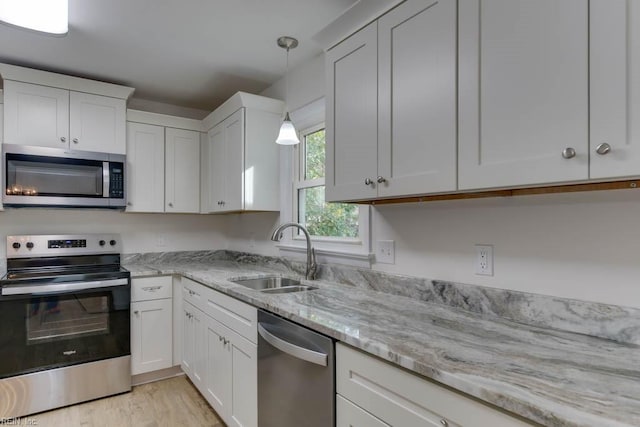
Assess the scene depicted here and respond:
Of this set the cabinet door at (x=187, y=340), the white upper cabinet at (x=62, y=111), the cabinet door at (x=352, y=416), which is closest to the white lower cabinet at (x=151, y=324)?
the cabinet door at (x=187, y=340)

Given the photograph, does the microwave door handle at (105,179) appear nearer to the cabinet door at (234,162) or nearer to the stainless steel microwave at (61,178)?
the stainless steel microwave at (61,178)

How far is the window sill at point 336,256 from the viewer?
6.65 feet

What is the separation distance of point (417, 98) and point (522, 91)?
0.40 m

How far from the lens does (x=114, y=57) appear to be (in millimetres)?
2516

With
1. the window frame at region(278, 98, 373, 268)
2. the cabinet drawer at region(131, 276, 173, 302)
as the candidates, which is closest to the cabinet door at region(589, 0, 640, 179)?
the window frame at region(278, 98, 373, 268)

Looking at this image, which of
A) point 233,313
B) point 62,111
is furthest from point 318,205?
point 62,111

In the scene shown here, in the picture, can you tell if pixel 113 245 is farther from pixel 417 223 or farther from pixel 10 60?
pixel 417 223

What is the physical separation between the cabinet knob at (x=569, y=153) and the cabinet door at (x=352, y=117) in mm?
726

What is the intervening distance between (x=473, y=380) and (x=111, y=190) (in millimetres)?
2908

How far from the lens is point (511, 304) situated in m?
1.33

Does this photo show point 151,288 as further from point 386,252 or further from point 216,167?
point 386,252

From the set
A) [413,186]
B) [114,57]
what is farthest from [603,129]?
[114,57]

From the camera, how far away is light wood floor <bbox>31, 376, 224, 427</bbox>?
2.27 m

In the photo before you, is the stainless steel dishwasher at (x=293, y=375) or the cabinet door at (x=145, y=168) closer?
the stainless steel dishwasher at (x=293, y=375)
